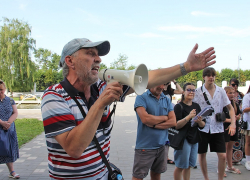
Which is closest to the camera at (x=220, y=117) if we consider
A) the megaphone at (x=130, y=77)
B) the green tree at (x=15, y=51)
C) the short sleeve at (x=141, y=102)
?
the short sleeve at (x=141, y=102)

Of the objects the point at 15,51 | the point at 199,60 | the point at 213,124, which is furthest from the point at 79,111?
the point at 15,51

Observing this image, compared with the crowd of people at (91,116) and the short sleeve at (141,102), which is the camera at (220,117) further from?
the short sleeve at (141,102)

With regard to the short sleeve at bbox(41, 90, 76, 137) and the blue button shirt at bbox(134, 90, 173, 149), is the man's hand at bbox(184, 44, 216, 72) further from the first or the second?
the blue button shirt at bbox(134, 90, 173, 149)

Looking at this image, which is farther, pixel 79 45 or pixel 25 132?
pixel 25 132

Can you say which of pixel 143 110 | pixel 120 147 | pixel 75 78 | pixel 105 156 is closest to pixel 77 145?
pixel 105 156

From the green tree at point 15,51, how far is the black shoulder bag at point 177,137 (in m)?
35.1

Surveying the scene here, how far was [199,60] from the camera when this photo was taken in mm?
2035

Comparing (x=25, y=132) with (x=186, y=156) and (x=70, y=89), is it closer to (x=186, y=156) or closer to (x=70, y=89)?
(x=186, y=156)

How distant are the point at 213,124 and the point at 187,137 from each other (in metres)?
0.73

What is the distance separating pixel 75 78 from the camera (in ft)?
6.08

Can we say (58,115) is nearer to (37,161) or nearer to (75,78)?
(75,78)

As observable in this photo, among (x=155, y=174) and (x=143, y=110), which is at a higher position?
(x=143, y=110)

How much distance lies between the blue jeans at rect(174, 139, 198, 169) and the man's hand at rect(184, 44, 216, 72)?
7.37 feet

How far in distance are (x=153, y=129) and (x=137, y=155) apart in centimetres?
47
